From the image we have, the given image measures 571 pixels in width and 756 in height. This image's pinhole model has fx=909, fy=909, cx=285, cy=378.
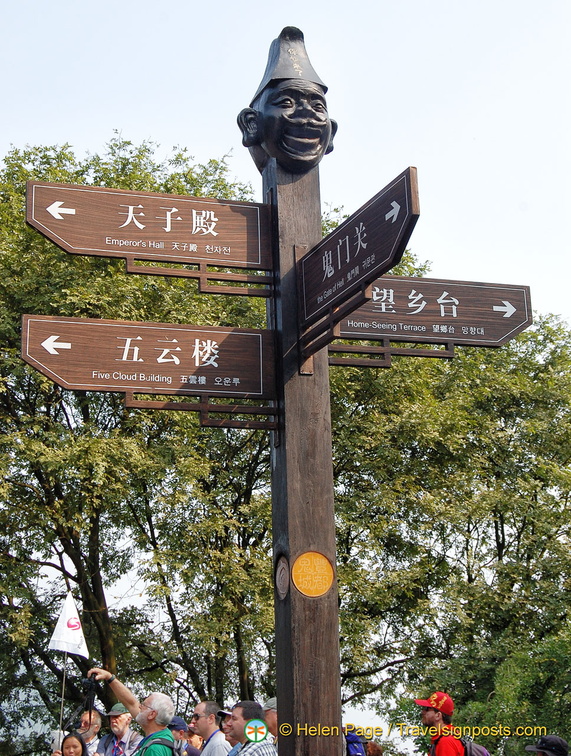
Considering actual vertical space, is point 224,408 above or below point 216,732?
above

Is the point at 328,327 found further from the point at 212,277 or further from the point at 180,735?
the point at 180,735

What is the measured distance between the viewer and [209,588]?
1569 cm

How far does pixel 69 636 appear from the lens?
347 inches

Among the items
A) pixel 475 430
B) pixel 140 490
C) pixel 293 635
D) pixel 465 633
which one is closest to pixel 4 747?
pixel 140 490

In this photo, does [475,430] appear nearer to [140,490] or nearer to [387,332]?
[140,490]

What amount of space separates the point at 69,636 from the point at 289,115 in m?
5.46

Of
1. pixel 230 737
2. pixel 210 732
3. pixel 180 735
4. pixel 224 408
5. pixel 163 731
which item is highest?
pixel 224 408

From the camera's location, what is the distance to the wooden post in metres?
5.28

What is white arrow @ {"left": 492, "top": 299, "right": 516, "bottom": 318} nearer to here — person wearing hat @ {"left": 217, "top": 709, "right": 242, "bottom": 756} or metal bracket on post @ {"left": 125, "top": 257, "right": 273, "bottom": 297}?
metal bracket on post @ {"left": 125, "top": 257, "right": 273, "bottom": 297}

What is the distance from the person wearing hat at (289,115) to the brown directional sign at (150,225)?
1.36ft

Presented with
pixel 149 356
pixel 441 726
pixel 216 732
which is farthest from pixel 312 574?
pixel 216 732

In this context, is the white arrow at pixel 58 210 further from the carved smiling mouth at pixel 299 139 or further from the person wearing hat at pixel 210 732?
the person wearing hat at pixel 210 732

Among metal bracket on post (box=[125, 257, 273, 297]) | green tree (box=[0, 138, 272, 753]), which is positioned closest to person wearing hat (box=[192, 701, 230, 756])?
metal bracket on post (box=[125, 257, 273, 297])

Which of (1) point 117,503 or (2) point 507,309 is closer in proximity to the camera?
(2) point 507,309
